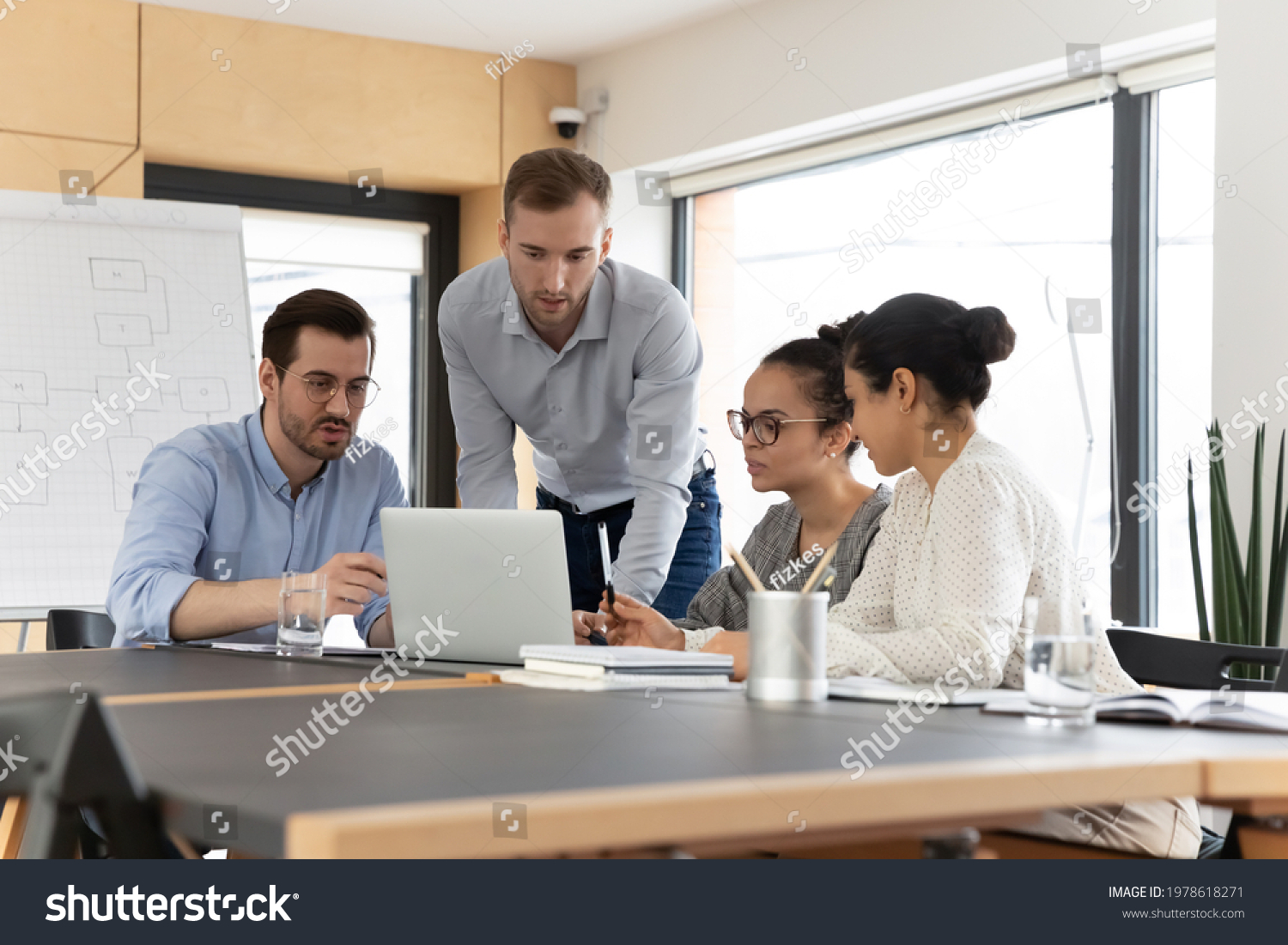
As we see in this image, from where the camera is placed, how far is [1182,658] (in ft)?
6.22

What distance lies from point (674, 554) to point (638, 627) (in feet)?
3.09

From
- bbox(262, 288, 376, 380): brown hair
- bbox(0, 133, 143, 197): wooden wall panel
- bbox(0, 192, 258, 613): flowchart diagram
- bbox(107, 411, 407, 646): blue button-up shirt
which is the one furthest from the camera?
bbox(0, 133, 143, 197): wooden wall panel

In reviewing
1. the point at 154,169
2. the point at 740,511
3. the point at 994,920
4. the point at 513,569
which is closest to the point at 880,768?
the point at 994,920

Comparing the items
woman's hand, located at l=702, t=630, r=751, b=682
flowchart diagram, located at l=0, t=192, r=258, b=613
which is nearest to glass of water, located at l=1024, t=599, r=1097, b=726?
woman's hand, located at l=702, t=630, r=751, b=682

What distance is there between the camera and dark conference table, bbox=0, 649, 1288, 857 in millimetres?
788

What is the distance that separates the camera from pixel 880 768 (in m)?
0.93

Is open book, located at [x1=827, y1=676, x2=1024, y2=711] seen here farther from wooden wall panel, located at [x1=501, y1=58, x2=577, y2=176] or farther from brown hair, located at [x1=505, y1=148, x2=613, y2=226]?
wooden wall panel, located at [x1=501, y1=58, x2=577, y2=176]

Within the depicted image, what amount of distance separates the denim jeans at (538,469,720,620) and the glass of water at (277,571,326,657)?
915 millimetres

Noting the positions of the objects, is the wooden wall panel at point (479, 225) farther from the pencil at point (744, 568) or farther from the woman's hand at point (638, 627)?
the pencil at point (744, 568)

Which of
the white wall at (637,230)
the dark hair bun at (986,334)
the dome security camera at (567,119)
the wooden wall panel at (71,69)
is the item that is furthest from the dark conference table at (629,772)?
the dome security camera at (567,119)

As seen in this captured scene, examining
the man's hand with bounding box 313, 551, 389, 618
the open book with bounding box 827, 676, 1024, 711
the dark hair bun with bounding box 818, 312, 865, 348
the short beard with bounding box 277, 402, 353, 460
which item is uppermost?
the dark hair bun with bounding box 818, 312, 865, 348

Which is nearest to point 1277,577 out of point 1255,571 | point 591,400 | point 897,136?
point 1255,571

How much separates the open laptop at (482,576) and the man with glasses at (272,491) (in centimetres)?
36

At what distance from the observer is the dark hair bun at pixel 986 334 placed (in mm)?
1731
